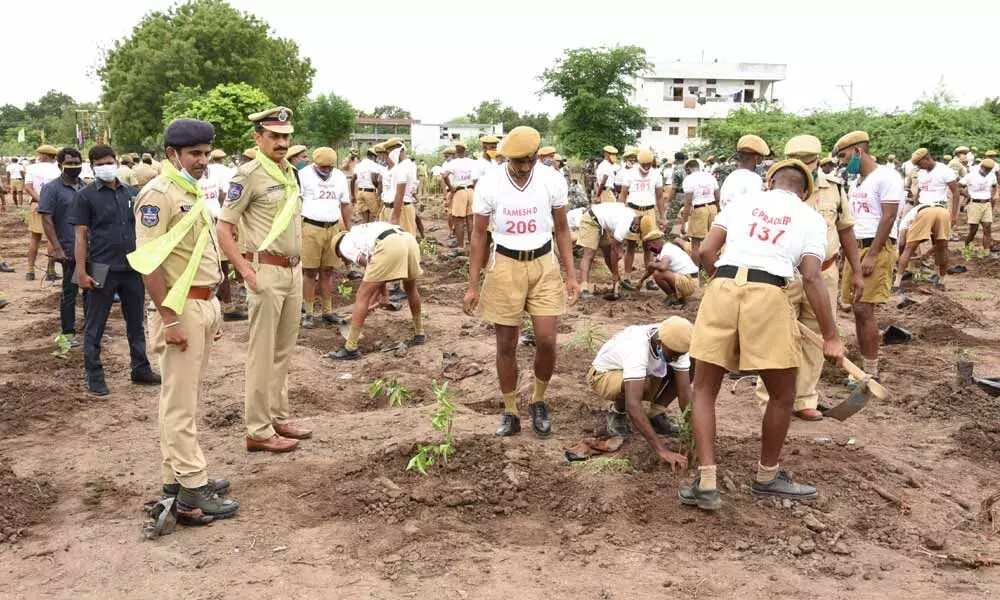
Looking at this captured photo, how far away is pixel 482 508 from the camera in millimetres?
4258

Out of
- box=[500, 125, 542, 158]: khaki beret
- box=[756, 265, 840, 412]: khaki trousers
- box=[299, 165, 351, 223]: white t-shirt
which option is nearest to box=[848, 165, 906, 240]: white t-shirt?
box=[756, 265, 840, 412]: khaki trousers

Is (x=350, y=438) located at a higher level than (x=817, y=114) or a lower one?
lower

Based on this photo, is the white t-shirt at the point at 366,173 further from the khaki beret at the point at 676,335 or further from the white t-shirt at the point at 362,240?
the khaki beret at the point at 676,335

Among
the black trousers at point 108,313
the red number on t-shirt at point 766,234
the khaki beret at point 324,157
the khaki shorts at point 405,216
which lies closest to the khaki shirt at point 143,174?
the khaki beret at point 324,157

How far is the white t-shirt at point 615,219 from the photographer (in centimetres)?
1006

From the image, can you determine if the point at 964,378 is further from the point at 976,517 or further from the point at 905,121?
the point at 905,121

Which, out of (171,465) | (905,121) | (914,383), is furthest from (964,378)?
(905,121)

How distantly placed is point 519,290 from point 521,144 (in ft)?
2.88

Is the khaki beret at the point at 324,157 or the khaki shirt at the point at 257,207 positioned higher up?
the khaki beret at the point at 324,157

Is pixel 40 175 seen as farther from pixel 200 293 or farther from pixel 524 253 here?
pixel 524 253

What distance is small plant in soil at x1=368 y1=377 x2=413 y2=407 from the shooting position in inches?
245

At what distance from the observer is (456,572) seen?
3623 mm

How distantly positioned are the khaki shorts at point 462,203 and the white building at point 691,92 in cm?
4509

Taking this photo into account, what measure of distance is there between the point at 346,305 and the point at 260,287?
17.2 feet
